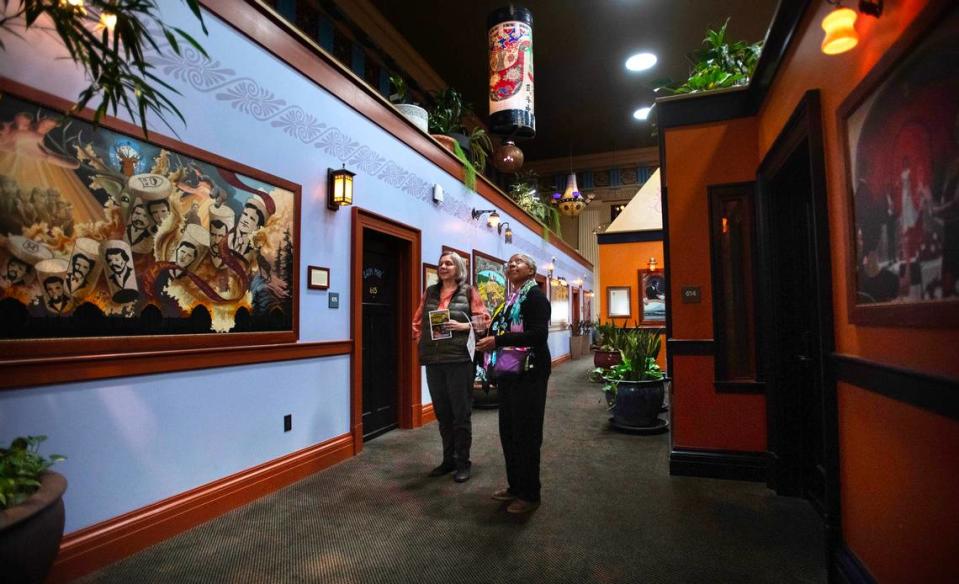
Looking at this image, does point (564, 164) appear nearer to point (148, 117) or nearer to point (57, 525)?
point (148, 117)

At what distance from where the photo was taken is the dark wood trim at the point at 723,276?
3.27 metres

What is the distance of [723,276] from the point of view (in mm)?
3367

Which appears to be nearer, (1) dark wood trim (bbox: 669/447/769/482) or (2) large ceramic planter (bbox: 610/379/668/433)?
(1) dark wood trim (bbox: 669/447/769/482)

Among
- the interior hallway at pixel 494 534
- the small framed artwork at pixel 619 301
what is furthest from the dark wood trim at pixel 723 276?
the small framed artwork at pixel 619 301

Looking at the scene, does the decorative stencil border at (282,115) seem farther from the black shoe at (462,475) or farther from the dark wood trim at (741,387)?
the dark wood trim at (741,387)

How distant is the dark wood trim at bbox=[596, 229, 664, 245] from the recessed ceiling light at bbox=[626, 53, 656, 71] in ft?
11.5

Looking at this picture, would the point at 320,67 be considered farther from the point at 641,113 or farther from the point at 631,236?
the point at 631,236

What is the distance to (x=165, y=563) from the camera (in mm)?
2121

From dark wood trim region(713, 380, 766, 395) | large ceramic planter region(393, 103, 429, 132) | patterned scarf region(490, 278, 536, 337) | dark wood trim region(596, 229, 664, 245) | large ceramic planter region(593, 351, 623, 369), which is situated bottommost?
large ceramic planter region(593, 351, 623, 369)

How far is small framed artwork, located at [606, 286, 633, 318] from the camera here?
35.9ft

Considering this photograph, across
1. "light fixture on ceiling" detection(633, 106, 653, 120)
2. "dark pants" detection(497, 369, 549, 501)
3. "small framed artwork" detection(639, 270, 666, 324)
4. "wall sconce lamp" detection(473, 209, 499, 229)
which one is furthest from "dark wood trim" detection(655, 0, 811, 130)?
"small framed artwork" detection(639, 270, 666, 324)

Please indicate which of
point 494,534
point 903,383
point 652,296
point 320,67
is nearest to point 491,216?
point 320,67

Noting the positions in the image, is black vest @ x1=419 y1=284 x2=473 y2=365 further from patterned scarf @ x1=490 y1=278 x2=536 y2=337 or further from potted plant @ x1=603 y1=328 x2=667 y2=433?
potted plant @ x1=603 y1=328 x2=667 y2=433

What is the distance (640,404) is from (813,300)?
191cm
